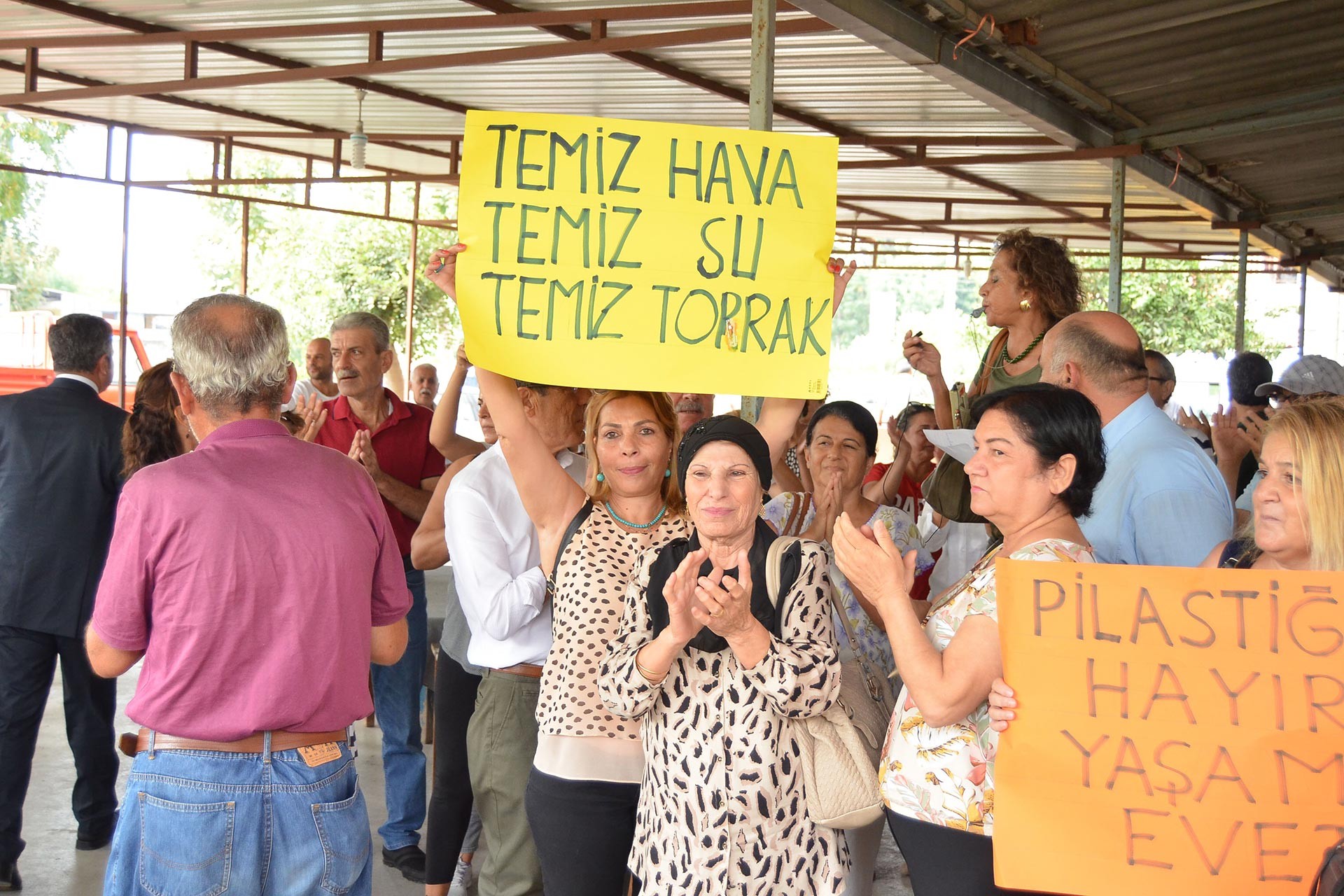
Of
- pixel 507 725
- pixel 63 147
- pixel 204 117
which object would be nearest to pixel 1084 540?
pixel 507 725

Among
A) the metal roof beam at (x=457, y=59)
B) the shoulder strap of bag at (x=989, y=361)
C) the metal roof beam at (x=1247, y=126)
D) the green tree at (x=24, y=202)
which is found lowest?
the shoulder strap of bag at (x=989, y=361)

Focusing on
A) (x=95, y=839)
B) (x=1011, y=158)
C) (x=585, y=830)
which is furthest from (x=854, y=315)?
(x=585, y=830)

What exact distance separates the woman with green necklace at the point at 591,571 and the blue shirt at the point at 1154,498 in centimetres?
77

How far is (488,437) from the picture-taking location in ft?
14.6

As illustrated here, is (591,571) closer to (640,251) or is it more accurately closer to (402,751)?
(640,251)

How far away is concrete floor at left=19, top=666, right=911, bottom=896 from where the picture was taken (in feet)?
14.1

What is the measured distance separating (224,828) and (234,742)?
6.3 inches

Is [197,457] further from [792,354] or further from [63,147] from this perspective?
[63,147]

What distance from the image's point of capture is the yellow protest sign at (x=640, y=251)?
263 cm

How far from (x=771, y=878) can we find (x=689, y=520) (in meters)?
0.86

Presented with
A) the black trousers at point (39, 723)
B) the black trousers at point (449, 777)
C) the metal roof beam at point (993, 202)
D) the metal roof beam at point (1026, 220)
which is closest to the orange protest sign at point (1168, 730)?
the black trousers at point (449, 777)

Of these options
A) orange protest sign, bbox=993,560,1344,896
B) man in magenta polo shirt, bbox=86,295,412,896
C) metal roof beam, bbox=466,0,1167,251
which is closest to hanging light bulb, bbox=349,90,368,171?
metal roof beam, bbox=466,0,1167,251

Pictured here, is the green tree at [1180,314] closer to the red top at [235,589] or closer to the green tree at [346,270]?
the green tree at [346,270]

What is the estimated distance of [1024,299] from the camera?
3.52 m
